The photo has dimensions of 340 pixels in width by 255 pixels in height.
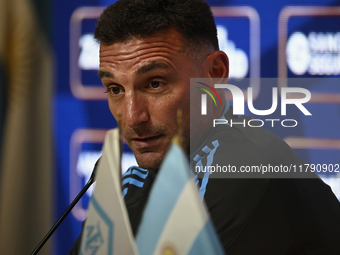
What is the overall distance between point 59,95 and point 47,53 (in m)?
0.23

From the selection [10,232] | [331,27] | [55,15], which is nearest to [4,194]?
[10,232]

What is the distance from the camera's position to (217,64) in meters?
1.14

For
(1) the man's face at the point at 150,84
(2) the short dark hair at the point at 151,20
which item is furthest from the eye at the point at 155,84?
(2) the short dark hair at the point at 151,20

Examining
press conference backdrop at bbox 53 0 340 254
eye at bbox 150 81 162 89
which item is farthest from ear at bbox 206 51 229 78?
press conference backdrop at bbox 53 0 340 254

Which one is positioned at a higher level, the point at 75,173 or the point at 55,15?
the point at 55,15

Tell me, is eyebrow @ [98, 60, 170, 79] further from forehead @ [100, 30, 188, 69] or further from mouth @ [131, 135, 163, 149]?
mouth @ [131, 135, 163, 149]

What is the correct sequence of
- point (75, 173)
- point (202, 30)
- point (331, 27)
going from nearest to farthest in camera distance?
1. point (202, 30)
2. point (331, 27)
3. point (75, 173)

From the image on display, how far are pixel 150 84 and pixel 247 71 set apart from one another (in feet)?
2.97

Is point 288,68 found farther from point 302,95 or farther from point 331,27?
point 331,27

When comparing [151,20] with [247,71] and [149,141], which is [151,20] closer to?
[149,141]

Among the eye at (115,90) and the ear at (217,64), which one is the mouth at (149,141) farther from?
the ear at (217,64)

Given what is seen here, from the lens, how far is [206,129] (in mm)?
1129

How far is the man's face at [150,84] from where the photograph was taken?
97 centimetres

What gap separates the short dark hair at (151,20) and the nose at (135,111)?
18 centimetres
